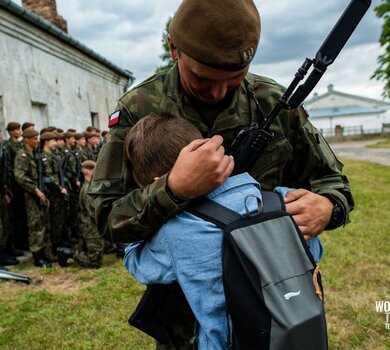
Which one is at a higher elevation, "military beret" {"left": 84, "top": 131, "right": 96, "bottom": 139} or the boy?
"military beret" {"left": 84, "top": 131, "right": 96, "bottom": 139}

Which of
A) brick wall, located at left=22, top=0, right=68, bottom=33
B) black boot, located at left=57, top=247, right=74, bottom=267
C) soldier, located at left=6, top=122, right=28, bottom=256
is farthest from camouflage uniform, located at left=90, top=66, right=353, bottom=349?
brick wall, located at left=22, top=0, right=68, bottom=33

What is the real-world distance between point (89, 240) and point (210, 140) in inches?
195

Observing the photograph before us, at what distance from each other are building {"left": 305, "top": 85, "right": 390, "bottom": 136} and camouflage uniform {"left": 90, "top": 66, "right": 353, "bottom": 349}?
162ft

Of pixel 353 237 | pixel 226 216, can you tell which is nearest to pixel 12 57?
pixel 353 237

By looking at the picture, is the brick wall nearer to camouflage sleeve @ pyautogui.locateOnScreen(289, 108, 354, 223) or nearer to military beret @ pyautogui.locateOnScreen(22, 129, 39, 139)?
military beret @ pyautogui.locateOnScreen(22, 129, 39, 139)

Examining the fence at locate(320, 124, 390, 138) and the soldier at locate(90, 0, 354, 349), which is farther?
the fence at locate(320, 124, 390, 138)

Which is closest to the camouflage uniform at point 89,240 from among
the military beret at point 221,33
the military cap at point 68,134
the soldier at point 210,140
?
the military cap at point 68,134

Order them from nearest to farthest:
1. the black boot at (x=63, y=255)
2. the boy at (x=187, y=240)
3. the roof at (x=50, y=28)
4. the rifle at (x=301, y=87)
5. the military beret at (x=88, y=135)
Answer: the boy at (x=187, y=240) → the rifle at (x=301, y=87) → the black boot at (x=63, y=255) → the roof at (x=50, y=28) → the military beret at (x=88, y=135)

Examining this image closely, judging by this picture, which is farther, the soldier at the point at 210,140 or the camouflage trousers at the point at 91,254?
the camouflage trousers at the point at 91,254

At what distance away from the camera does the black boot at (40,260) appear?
5.92m

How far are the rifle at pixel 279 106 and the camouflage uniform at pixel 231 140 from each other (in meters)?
0.11

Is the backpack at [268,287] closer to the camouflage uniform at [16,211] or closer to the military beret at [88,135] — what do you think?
the camouflage uniform at [16,211]

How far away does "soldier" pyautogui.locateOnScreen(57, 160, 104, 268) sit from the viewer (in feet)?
18.7

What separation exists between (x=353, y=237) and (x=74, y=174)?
4.72m
